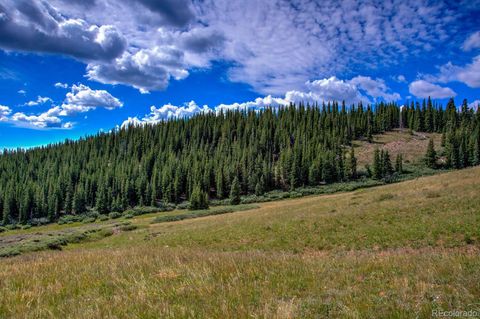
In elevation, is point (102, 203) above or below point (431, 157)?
below

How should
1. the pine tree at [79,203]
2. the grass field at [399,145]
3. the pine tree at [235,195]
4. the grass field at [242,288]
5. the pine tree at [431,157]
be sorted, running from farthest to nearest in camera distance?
the grass field at [399,145]
the pine tree at [79,203]
the pine tree at [431,157]
the pine tree at [235,195]
the grass field at [242,288]

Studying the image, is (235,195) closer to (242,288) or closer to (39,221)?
(39,221)

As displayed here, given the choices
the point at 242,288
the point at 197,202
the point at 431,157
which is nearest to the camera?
the point at 242,288

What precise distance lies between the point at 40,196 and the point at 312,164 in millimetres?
119944

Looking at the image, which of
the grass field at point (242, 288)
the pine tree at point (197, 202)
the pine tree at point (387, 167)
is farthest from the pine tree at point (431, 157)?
the grass field at point (242, 288)

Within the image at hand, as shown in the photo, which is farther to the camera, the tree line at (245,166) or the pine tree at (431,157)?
the tree line at (245,166)

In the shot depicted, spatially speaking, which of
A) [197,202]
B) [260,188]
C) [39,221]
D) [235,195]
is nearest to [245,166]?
[260,188]

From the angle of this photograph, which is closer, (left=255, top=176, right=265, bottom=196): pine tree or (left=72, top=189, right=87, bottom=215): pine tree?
(left=255, top=176, right=265, bottom=196): pine tree

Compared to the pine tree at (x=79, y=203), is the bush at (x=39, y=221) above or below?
below

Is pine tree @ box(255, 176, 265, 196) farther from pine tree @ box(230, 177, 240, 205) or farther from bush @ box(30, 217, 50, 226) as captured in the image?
bush @ box(30, 217, 50, 226)

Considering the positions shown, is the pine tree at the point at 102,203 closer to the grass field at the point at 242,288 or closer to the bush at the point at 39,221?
the bush at the point at 39,221

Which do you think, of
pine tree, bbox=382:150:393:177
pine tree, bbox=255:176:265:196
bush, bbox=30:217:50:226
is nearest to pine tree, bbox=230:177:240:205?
pine tree, bbox=255:176:265:196

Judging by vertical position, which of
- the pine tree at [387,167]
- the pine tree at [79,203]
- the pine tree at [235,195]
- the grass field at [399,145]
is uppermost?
the grass field at [399,145]

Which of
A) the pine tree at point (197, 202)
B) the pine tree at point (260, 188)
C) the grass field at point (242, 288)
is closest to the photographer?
the grass field at point (242, 288)
